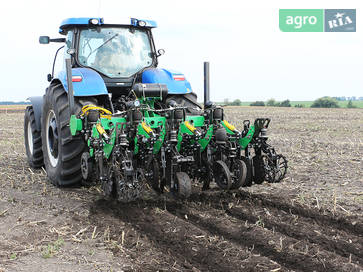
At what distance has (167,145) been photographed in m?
5.42

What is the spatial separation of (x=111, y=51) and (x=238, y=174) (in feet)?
9.24

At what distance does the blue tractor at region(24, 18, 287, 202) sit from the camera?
539cm

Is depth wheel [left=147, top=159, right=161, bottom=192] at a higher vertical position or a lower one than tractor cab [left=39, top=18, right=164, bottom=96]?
lower

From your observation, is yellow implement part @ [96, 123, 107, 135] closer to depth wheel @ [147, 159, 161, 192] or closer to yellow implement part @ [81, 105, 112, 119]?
yellow implement part @ [81, 105, 112, 119]

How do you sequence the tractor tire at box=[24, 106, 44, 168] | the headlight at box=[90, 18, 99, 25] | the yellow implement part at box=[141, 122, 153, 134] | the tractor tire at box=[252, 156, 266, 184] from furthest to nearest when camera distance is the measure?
the tractor tire at box=[24, 106, 44, 168], the headlight at box=[90, 18, 99, 25], the tractor tire at box=[252, 156, 266, 184], the yellow implement part at box=[141, 122, 153, 134]

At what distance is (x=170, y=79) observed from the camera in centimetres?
699

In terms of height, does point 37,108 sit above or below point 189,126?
above

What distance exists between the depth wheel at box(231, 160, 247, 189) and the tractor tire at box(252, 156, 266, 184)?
0.21 metres

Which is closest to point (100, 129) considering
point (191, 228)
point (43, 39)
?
point (191, 228)

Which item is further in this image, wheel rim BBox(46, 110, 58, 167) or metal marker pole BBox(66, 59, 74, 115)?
wheel rim BBox(46, 110, 58, 167)

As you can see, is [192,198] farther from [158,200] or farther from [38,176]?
[38,176]

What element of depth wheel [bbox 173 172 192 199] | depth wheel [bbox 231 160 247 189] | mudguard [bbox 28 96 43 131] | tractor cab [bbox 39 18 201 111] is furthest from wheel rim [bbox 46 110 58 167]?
depth wheel [bbox 231 160 247 189]

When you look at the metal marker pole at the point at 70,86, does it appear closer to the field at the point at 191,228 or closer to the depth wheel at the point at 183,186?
the field at the point at 191,228

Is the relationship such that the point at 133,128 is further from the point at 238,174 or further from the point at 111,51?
the point at 111,51
